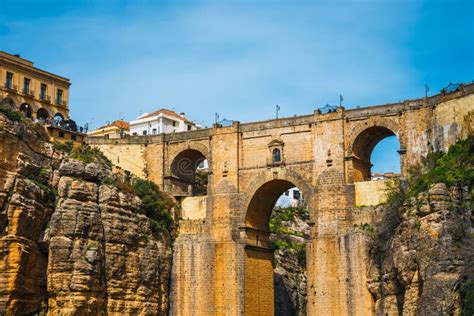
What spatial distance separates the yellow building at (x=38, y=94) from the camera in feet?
197

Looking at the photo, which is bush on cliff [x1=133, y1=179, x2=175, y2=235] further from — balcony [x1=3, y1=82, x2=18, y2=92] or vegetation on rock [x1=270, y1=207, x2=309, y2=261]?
vegetation on rock [x1=270, y1=207, x2=309, y2=261]

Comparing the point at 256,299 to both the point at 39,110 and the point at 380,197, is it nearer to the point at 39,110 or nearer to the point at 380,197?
the point at 380,197

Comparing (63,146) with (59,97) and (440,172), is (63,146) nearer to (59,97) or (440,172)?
(59,97)

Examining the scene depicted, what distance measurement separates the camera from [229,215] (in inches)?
2275

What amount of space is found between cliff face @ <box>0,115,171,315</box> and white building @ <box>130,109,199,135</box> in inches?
1239

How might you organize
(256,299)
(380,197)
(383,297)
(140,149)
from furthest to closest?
(140,149) → (256,299) → (380,197) → (383,297)

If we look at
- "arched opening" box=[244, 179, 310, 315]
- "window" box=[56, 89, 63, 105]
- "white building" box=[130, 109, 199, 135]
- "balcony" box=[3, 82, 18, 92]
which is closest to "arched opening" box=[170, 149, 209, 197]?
"arched opening" box=[244, 179, 310, 315]

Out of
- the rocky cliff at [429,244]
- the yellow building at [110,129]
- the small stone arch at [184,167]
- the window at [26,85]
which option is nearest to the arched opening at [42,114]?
the window at [26,85]

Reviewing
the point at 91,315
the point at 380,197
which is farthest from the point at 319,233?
the point at 91,315

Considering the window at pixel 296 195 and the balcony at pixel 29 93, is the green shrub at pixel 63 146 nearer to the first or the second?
the balcony at pixel 29 93

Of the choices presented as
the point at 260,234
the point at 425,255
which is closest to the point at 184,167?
the point at 260,234

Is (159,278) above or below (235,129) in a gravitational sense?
below

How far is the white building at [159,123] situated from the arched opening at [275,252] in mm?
13425

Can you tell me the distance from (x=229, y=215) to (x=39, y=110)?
16.5 m
